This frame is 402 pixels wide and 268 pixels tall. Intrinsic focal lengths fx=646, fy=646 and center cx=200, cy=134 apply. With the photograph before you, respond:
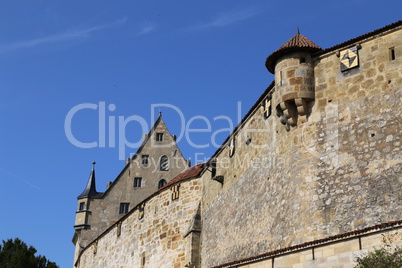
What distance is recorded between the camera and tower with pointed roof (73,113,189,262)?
45594mm

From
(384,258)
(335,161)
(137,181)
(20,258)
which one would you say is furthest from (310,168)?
(137,181)

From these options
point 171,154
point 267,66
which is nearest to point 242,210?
point 267,66

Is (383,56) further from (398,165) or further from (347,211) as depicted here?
(347,211)

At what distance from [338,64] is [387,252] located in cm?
792

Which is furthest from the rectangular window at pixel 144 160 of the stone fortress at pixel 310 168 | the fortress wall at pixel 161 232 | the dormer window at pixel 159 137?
the stone fortress at pixel 310 168

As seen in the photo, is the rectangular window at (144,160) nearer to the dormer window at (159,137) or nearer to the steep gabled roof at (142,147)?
the steep gabled roof at (142,147)

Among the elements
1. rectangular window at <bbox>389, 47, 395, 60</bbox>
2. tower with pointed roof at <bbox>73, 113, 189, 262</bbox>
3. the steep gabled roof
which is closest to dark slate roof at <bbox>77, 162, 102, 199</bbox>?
tower with pointed roof at <bbox>73, 113, 189, 262</bbox>

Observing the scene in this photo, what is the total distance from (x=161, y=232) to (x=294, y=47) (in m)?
11.5

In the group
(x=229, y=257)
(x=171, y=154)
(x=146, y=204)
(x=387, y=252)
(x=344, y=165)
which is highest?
(x=171, y=154)

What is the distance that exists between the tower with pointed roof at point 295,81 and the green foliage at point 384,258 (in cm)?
705

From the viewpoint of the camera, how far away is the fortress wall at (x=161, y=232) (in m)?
26.1

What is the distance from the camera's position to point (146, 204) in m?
29.5

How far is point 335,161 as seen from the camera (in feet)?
58.1

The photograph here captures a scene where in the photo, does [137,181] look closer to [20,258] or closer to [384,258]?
[20,258]
